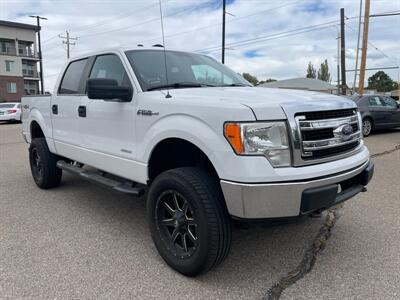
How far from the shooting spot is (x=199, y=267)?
316 centimetres

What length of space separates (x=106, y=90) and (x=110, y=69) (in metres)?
0.93

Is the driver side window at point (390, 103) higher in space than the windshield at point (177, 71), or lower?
lower

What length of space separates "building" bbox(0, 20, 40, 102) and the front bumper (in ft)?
199

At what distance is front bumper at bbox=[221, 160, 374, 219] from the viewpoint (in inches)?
111

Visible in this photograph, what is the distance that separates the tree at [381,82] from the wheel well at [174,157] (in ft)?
314

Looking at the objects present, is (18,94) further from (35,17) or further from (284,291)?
(284,291)

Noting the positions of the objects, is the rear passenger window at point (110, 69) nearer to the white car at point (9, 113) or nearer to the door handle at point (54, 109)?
the door handle at point (54, 109)

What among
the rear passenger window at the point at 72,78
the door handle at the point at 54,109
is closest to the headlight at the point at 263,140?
the rear passenger window at the point at 72,78

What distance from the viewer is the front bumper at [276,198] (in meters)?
2.83

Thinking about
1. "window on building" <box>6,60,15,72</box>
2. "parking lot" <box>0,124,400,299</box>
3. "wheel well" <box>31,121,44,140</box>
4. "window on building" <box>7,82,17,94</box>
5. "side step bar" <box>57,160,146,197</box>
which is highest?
"window on building" <box>6,60,15,72</box>

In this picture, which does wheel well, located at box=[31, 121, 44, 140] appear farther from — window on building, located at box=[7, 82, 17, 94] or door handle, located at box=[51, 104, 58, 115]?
window on building, located at box=[7, 82, 17, 94]

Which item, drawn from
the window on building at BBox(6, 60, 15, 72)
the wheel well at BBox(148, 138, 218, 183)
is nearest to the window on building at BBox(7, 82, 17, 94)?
the window on building at BBox(6, 60, 15, 72)

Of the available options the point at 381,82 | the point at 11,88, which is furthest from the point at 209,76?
the point at 381,82

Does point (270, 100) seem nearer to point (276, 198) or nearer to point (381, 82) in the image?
point (276, 198)
